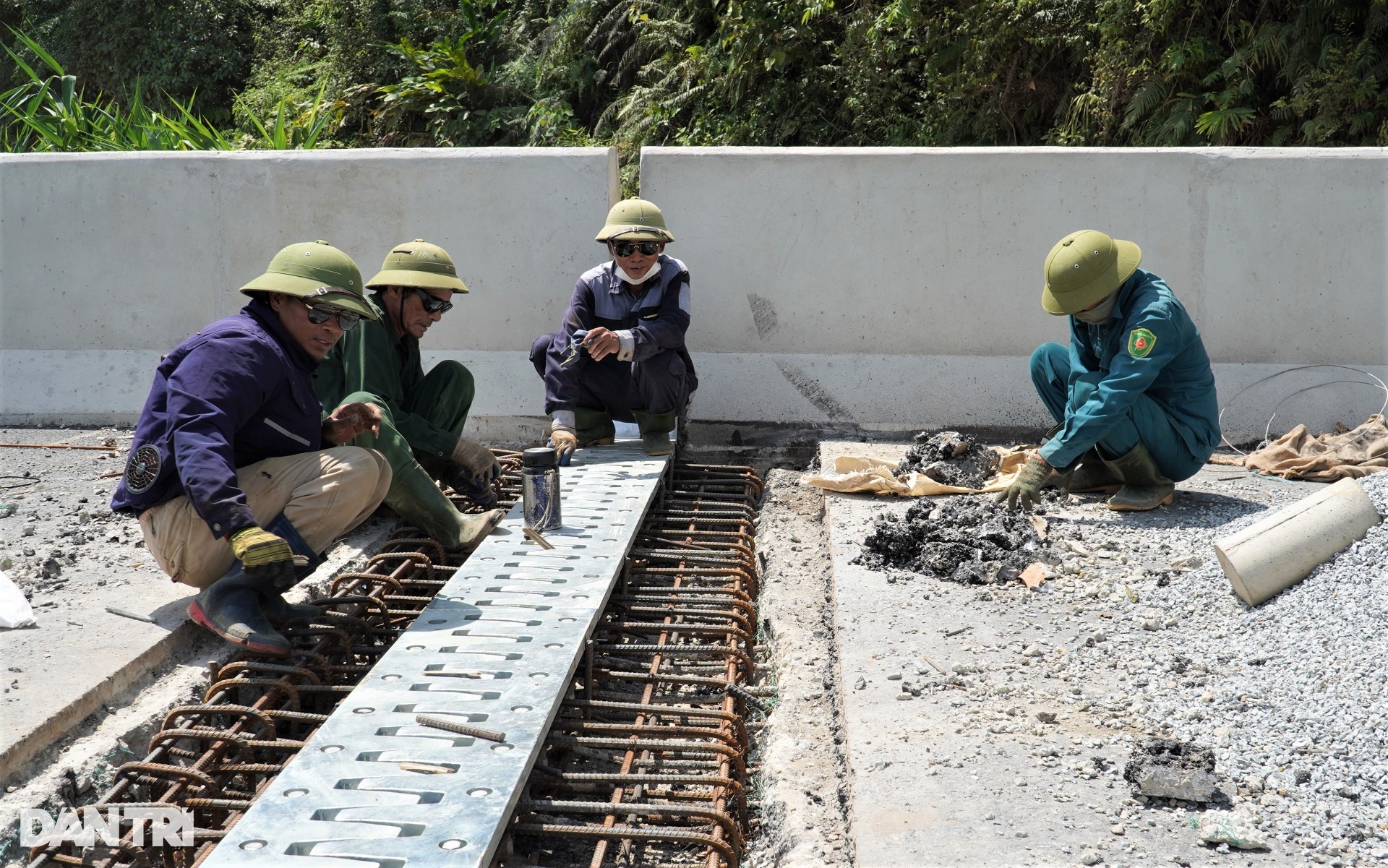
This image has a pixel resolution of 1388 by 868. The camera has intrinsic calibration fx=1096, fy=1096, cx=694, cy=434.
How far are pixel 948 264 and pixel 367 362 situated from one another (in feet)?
10.7

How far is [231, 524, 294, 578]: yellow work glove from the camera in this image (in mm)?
3156

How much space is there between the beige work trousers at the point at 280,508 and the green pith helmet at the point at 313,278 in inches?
21.0

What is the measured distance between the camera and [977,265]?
6105mm

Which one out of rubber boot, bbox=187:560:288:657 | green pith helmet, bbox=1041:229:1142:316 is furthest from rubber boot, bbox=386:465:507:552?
green pith helmet, bbox=1041:229:1142:316

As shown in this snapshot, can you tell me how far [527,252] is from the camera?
20.6ft

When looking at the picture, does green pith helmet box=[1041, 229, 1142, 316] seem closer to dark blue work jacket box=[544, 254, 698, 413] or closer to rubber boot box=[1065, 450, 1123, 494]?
rubber boot box=[1065, 450, 1123, 494]

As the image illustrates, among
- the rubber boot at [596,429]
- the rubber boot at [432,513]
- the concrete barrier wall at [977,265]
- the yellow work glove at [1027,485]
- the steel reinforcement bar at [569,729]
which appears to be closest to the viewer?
the steel reinforcement bar at [569,729]

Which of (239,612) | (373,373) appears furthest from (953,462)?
(239,612)

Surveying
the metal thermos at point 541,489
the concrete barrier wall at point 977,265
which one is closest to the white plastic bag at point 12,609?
the metal thermos at point 541,489

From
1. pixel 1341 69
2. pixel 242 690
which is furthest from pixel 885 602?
pixel 1341 69

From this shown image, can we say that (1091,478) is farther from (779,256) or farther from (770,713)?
(770,713)

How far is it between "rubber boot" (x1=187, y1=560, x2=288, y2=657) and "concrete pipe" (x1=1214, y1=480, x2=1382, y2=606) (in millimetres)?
3129

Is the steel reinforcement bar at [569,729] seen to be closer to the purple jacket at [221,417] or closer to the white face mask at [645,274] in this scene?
the purple jacket at [221,417]

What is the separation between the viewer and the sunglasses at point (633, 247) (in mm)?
5293
